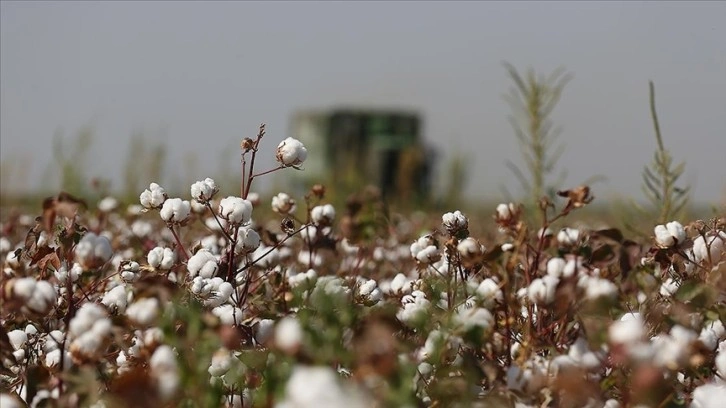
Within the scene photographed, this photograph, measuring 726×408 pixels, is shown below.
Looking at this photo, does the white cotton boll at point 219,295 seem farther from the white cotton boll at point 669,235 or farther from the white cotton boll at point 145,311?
the white cotton boll at point 669,235

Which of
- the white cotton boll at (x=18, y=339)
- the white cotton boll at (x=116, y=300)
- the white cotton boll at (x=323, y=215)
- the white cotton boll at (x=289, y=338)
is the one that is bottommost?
the white cotton boll at (x=18, y=339)

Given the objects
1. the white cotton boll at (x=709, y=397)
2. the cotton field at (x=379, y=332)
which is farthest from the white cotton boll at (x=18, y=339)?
the white cotton boll at (x=709, y=397)

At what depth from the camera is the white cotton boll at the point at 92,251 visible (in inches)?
37.7

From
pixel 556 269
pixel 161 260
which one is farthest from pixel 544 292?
pixel 161 260

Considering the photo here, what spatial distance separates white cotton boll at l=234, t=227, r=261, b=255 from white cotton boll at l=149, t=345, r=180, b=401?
1.88 feet

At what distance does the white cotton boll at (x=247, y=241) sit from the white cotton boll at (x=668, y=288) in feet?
2.05

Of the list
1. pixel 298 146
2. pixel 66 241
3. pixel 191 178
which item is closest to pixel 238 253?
pixel 298 146

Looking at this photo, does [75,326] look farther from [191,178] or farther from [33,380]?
[191,178]

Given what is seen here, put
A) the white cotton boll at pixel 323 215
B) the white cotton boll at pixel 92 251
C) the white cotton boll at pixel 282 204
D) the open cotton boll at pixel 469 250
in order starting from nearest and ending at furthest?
the white cotton boll at pixel 92 251, the open cotton boll at pixel 469 250, the white cotton boll at pixel 282 204, the white cotton boll at pixel 323 215

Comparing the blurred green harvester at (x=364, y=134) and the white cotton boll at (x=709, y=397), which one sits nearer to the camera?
the white cotton boll at (x=709, y=397)

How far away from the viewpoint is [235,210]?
1248 millimetres

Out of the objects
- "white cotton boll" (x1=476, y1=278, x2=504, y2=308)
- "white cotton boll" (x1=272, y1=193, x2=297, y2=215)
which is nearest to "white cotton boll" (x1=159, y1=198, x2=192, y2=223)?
"white cotton boll" (x1=272, y1=193, x2=297, y2=215)

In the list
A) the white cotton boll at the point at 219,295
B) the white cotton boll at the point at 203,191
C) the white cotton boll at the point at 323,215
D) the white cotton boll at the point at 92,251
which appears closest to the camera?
the white cotton boll at the point at 92,251

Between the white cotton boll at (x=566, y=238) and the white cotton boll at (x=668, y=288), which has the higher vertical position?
the white cotton boll at (x=566, y=238)
